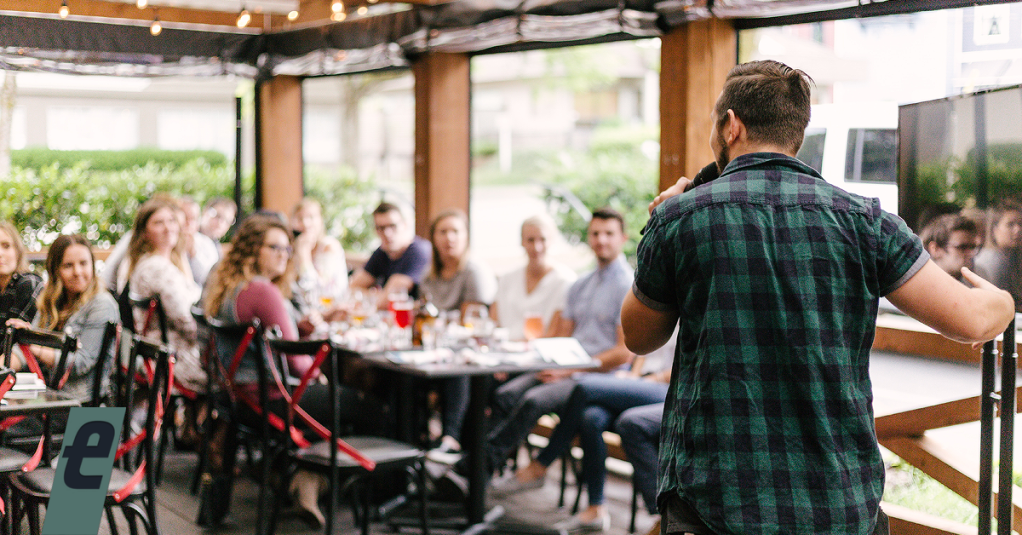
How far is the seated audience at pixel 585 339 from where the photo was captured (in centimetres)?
427

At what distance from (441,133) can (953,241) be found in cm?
420

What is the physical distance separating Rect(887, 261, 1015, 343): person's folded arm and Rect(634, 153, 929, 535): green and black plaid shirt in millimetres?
28

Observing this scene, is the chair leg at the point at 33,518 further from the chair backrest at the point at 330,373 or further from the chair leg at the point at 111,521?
the chair backrest at the point at 330,373

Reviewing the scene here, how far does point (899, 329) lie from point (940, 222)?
78 centimetres

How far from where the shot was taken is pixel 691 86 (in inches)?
184

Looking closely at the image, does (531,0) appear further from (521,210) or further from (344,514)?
(521,210)

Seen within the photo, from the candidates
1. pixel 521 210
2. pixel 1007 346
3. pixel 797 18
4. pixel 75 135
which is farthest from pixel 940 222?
pixel 521 210

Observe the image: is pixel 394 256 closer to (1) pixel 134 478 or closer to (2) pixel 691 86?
(2) pixel 691 86

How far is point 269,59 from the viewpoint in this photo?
5520mm

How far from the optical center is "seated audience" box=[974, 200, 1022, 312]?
7.43 feet

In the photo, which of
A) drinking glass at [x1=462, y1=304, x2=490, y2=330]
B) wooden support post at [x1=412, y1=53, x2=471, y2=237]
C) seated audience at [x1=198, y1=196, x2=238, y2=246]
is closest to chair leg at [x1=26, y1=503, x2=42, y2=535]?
drinking glass at [x1=462, y1=304, x2=490, y2=330]

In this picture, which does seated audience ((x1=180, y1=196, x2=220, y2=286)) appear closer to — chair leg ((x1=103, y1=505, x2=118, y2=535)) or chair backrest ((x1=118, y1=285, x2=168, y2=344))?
chair backrest ((x1=118, y1=285, x2=168, y2=344))

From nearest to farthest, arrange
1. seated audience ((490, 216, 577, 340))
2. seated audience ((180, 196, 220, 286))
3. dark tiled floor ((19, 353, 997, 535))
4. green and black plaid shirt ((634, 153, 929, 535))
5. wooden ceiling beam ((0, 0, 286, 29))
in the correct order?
green and black plaid shirt ((634, 153, 929, 535)) < wooden ceiling beam ((0, 0, 286, 29)) < dark tiled floor ((19, 353, 997, 535)) < seated audience ((490, 216, 577, 340)) < seated audience ((180, 196, 220, 286))

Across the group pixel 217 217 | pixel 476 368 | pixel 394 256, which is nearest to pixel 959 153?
pixel 476 368
